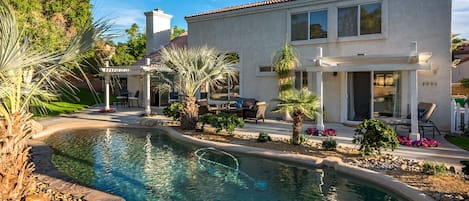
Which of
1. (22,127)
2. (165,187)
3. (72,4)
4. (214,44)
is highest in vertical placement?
(72,4)

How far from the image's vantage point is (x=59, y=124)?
56.6 feet

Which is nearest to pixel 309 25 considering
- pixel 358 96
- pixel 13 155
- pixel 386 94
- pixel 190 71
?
pixel 358 96

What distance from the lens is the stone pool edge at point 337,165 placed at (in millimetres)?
7208

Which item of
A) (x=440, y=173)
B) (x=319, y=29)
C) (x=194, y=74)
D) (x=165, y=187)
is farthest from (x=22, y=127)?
(x=319, y=29)

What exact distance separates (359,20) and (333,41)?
1.69m

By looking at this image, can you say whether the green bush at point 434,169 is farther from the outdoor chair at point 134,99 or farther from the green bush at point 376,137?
the outdoor chair at point 134,99

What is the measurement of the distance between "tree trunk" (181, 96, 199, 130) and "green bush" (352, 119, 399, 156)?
8068 millimetres

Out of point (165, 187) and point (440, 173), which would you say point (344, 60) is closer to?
point (440, 173)

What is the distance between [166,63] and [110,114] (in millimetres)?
8537

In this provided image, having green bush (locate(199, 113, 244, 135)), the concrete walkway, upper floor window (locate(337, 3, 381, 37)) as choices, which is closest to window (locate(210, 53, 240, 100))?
the concrete walkway

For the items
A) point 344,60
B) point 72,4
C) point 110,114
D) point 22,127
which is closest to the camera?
point 22,127

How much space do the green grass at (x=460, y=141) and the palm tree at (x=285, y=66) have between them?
7952 mm

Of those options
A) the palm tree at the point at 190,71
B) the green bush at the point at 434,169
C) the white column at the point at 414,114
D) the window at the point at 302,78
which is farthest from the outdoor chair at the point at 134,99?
the green bush at the point at 434,169

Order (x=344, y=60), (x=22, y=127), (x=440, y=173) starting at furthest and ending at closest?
(x=344, y=60) < (x=440, y=173) < (x=22, y=127)
